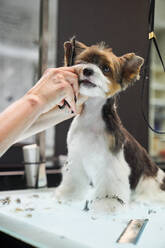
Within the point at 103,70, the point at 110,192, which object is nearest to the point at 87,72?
the point at 103,70

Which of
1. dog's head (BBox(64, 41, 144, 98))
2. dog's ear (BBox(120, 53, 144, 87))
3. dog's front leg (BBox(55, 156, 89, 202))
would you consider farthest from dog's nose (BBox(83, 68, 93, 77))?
dog's front leg (BBox(55, 156, 89, 202))

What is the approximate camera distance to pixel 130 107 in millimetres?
922

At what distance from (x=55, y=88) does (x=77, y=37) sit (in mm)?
359

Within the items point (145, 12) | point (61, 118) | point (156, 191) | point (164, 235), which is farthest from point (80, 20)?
point (164, 235)

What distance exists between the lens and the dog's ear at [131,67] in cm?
78

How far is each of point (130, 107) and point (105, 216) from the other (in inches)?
14.1

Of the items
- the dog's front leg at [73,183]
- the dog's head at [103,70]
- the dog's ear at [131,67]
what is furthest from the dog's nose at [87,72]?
the dog's front leg at [73,183]

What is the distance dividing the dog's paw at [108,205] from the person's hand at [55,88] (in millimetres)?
291

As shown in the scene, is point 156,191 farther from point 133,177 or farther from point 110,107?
point 110,107

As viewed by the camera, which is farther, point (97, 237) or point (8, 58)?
point (8, 58)

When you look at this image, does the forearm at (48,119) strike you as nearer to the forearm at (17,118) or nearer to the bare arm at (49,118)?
the bare arm at (49,118)

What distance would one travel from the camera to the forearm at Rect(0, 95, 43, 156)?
587 millimetres

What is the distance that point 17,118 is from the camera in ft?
1.95

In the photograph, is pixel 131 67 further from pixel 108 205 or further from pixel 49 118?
pixel 108 205
